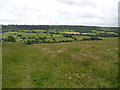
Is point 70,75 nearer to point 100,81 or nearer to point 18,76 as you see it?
point 100,81

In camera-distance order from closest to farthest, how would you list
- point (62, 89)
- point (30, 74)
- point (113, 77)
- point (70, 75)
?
point (62, 89) < point (113, 77) < point (70, 75) < point (30, 74)

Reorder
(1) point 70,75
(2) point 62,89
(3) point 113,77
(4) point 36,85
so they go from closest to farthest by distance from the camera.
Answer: (2) point 62,89 → (4) point 36,85 → (3) point 113,77 → (1) point 70,75

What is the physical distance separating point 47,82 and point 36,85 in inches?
45.3

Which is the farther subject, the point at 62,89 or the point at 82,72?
the point at 82,72

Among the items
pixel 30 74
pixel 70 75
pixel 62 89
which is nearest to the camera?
pixel 62 89

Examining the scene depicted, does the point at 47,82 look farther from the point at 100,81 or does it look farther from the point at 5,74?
the point at 5,74

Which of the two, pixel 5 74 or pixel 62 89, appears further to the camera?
pixel 5 74

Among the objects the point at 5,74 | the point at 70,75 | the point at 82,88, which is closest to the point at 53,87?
the point at 82,88

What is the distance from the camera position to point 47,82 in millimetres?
12961

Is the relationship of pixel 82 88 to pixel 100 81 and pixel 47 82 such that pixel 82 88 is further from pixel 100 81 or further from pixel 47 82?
pixel 47 82

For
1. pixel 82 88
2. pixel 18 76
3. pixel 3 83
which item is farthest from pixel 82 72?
pixel 3 83

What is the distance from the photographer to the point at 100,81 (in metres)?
12.5

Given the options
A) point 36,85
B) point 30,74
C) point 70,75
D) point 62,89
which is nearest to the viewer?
point 62,89

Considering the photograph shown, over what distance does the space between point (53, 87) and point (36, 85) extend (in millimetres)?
1797
